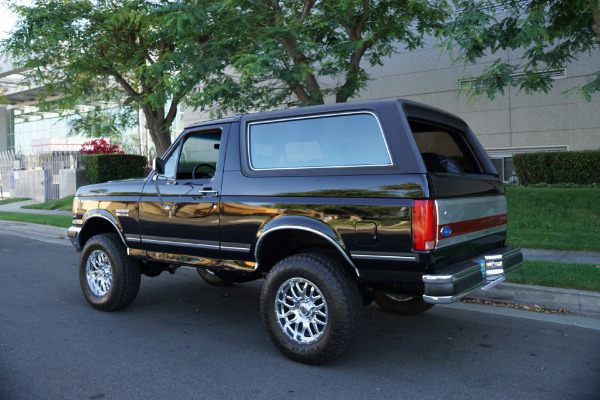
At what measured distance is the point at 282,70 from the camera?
1099 centimetres

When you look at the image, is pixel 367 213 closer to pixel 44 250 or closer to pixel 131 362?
pixel 131 362

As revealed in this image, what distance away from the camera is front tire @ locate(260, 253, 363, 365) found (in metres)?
4.05

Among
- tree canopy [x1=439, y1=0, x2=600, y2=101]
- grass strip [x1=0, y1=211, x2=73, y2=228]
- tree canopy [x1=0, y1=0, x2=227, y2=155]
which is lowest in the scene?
grass strip [x1=0, y1=211, x2=73, y2=228]

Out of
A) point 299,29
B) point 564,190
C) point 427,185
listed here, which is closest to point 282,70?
point 299,29

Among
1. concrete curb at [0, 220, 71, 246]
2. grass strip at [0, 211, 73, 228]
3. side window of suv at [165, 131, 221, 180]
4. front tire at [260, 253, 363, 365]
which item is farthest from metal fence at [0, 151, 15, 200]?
front tire at [260, 253, 363, 365]

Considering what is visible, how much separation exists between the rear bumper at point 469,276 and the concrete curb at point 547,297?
1.32 meters

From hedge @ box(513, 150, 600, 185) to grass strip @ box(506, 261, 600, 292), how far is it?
23.9ft

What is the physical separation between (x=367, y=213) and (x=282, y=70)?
24.8 ft

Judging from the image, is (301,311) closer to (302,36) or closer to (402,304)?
(402,304)

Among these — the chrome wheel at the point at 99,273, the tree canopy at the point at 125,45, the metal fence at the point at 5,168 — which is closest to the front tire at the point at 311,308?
the chrome wheel at the point at 99,273

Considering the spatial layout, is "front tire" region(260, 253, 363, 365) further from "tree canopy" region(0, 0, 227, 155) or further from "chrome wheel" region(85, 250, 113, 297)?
"tree canopy" region(0, 0, 227, 155)

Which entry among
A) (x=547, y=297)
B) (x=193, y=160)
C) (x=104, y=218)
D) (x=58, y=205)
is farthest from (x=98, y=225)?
(x=58, y=205)

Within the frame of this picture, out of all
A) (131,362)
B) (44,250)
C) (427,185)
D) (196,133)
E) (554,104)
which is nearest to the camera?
(427,185)

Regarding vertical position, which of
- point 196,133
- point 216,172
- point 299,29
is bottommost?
point 216,172
